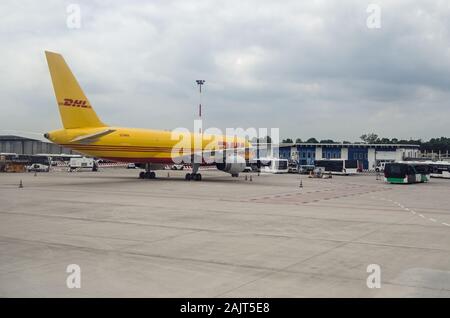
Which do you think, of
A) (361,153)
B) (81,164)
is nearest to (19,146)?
(81,164)

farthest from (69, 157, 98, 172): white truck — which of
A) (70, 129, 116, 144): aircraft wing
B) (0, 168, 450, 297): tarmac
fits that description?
(0, 168, 450, 297): tarmac

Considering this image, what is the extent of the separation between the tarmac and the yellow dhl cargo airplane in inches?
635

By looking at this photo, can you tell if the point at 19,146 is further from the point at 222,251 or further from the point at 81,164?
the point at 222,251

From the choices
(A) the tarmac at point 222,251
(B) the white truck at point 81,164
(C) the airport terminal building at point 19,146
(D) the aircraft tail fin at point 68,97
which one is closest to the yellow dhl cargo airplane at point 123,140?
(D) the aircraft tail fin at point 68,97

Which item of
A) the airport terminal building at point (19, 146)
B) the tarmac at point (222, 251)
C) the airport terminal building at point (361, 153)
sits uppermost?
the airport terminal building at point (19, 146)

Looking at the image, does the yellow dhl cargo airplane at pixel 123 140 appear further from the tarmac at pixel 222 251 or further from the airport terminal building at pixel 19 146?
the airport terminal building at pixel 19 146

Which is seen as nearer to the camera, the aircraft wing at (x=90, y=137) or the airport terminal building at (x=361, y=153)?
the aircraft wing at (x=90, y=137)

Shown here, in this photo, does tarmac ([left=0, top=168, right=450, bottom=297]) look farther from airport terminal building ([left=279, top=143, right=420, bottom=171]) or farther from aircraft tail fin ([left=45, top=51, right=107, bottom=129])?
airport terminal building ([left=279, top=143, right=420, bottom=171])

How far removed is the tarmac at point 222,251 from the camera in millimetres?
8188

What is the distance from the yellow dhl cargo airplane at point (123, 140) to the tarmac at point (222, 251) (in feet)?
52.9

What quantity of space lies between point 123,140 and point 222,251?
3029 cm
